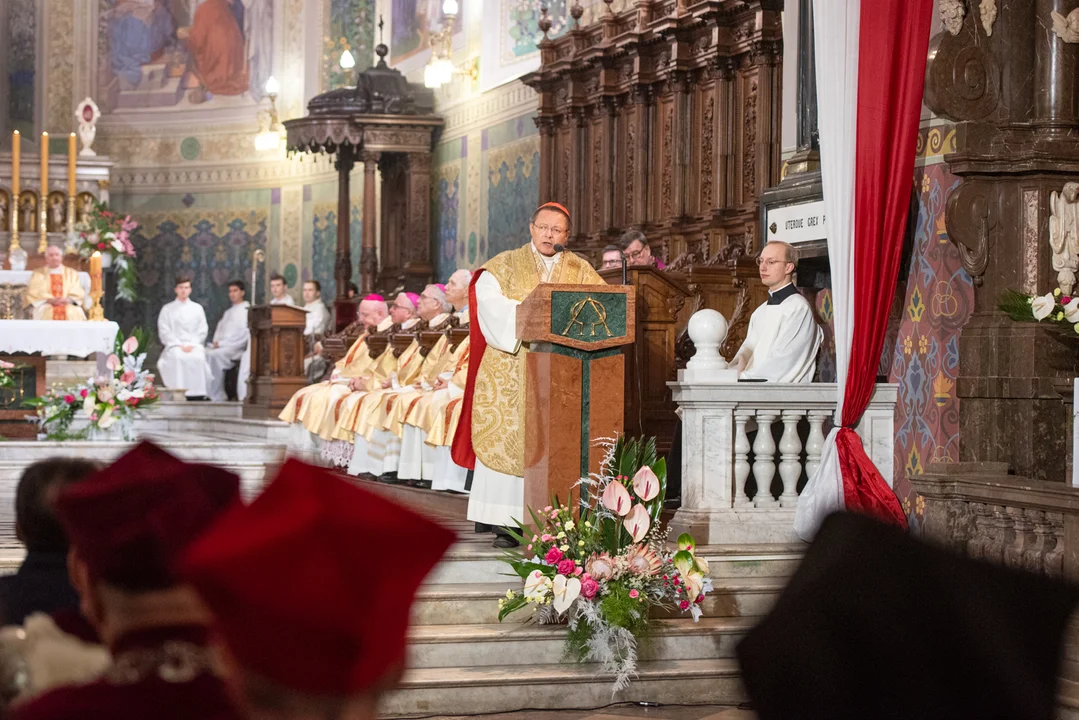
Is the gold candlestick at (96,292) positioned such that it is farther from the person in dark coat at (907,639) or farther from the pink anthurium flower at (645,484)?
the person in dark coat at (907,639)

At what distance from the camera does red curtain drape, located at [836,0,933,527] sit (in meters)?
6.32

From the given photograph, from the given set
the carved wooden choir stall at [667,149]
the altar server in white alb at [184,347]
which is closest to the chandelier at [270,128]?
the altar server in white alb at [184,347]

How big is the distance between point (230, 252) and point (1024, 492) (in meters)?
15.7

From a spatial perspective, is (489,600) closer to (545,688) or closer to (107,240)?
(545,688)

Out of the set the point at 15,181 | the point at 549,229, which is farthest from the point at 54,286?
the point at 549,229

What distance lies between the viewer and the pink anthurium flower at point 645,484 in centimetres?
563

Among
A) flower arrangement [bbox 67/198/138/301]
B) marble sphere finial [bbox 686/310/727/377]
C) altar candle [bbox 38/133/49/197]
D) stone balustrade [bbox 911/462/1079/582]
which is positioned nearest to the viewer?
stone balustrade [bbox 911/462/1079/582]

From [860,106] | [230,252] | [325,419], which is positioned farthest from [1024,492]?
[230,252]

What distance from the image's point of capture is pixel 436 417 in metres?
8.73

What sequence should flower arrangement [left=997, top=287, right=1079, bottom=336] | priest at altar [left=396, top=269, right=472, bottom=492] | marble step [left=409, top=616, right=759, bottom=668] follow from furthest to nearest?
1. priest at altar [left=396, top=269, right=472, bottom=492]
2. flower arrangement [left=997, top=287, right=1079, bottom=336]
3. marble step [left=409, top=616, right=759, bottom=668]

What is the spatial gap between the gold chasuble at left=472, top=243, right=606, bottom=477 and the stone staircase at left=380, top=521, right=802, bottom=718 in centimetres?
71

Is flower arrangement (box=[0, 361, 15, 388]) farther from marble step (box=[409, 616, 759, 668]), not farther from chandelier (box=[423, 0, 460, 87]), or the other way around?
chandelier (box=[423, 0, 460, 87])

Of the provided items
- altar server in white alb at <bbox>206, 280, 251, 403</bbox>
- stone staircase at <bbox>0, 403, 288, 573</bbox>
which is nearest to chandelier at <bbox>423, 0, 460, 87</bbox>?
altar server in white alb at <bbox>206, 280, 251, 403</bbox>

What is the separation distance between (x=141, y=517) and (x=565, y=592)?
14.1 ft
